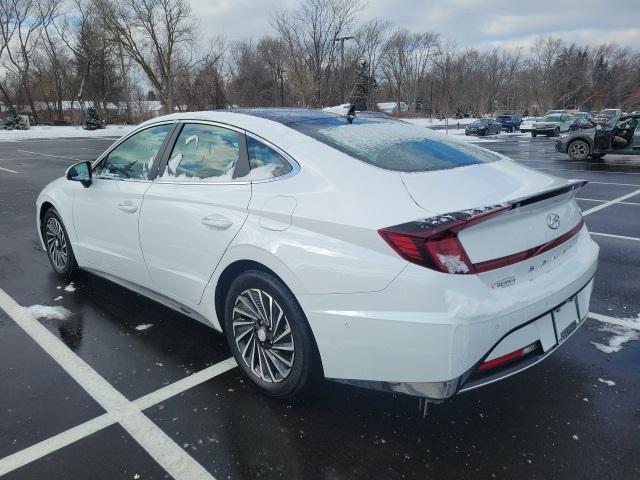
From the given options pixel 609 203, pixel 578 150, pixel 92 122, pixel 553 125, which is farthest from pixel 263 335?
pixel 92 122

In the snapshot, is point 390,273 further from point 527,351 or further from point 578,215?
point 578,215

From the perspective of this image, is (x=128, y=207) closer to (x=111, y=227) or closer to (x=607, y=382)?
(x=111, y=227)

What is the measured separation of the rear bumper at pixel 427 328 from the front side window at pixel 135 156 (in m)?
1.87

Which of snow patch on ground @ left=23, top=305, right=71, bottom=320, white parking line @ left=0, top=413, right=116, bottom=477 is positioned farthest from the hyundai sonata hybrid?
snow patch on ground @ left=23, top=305, right=71, bottom=320

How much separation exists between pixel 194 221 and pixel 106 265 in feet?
4.55

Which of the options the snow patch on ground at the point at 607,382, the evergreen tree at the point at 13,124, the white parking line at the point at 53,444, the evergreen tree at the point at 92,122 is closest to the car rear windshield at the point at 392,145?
the snow patch on ground at the point at 607,382

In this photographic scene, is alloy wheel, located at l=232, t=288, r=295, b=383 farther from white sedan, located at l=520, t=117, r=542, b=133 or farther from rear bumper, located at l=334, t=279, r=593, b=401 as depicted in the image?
white sedan, located at l=520, t=117, r=542, b=133

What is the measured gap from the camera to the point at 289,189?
8.55 ft

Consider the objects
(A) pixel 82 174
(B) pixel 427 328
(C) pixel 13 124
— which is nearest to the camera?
(B) pixel 427 328

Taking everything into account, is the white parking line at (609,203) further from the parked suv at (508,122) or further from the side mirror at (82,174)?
the parked suv at (508,122)

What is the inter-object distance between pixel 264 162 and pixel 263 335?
3.27 feet

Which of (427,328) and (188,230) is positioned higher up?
(188,230)

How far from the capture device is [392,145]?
9.59 ft

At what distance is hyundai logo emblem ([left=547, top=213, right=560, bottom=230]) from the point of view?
2.50 m
